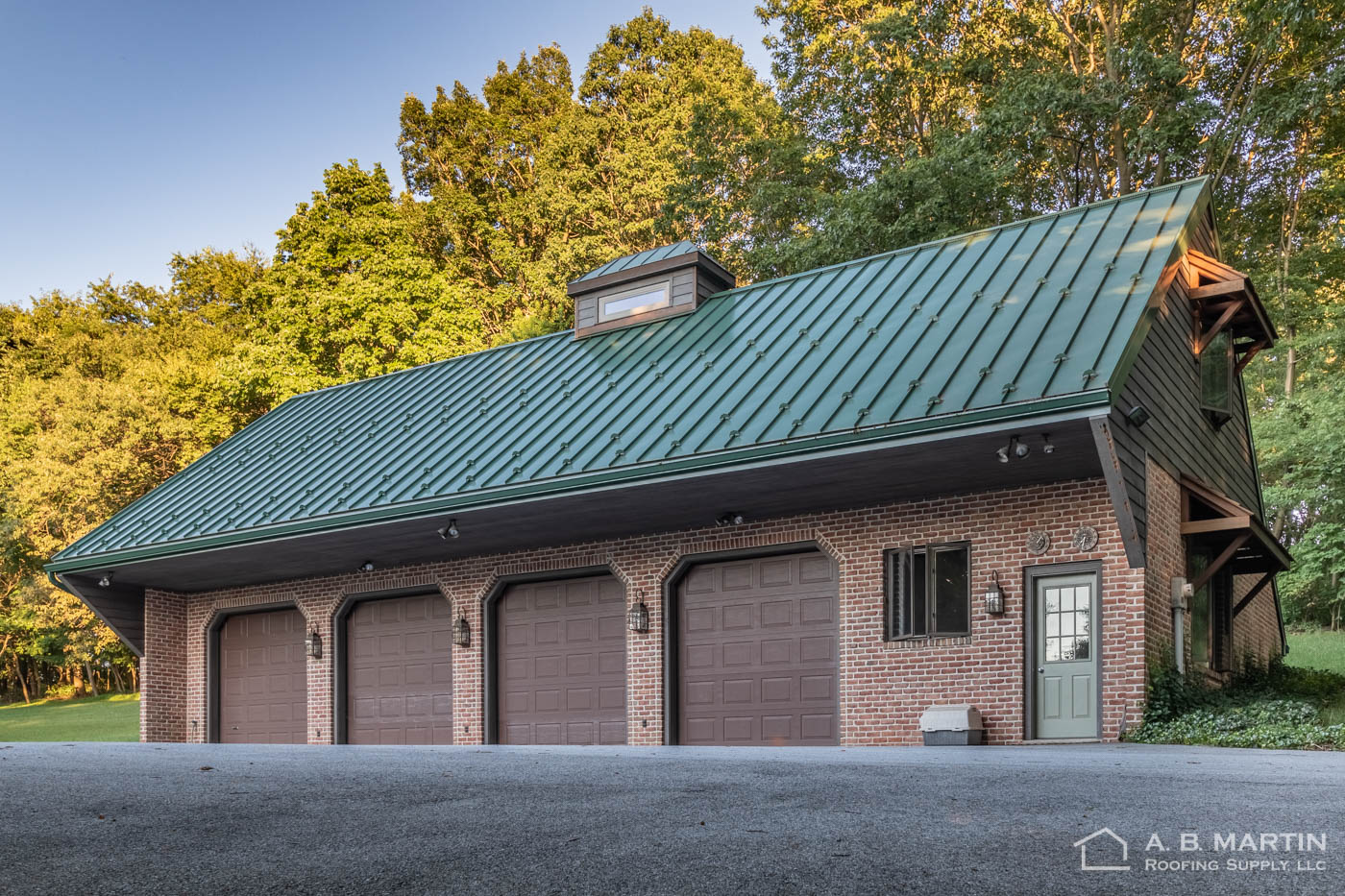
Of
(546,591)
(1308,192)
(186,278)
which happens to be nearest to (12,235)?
(186,278)

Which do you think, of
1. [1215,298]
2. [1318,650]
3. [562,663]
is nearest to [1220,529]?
[1215,298]

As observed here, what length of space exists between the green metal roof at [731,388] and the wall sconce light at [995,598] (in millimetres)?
2561

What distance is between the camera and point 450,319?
36.1 meters

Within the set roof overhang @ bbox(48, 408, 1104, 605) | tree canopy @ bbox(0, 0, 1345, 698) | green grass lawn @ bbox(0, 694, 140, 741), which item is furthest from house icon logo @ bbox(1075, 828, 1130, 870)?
green grass lawn @ bbox(0, 694, 140, 741)

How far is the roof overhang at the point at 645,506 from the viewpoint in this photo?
1199 centimetres

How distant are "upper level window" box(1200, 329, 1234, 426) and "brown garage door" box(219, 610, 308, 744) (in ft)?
47.6

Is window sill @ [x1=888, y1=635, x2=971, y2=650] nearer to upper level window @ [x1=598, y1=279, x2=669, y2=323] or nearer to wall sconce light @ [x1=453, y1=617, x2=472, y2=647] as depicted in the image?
wall sconce light @ [x1=453, y1=617, x2=472, y2=647]

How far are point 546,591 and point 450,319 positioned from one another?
68.5 ft

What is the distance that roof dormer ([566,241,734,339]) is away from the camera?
728 inches

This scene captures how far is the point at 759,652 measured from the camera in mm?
14992

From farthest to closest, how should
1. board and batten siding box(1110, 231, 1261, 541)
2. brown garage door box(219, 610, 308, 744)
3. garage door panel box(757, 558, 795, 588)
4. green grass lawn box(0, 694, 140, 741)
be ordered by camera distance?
green grass lawn box(0, 694, 140, 741), brown garage door box(219, 610, 308, 744), garage door panel box(757, 558, 795, 588), board and batten siding box(1110, 231, 1261, 541)

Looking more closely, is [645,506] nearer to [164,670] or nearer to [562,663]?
[562,663]

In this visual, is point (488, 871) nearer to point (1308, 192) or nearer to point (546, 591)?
point (546, 591)

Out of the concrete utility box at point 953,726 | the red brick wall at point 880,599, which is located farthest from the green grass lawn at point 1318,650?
the concrete utility box at point 953,726
